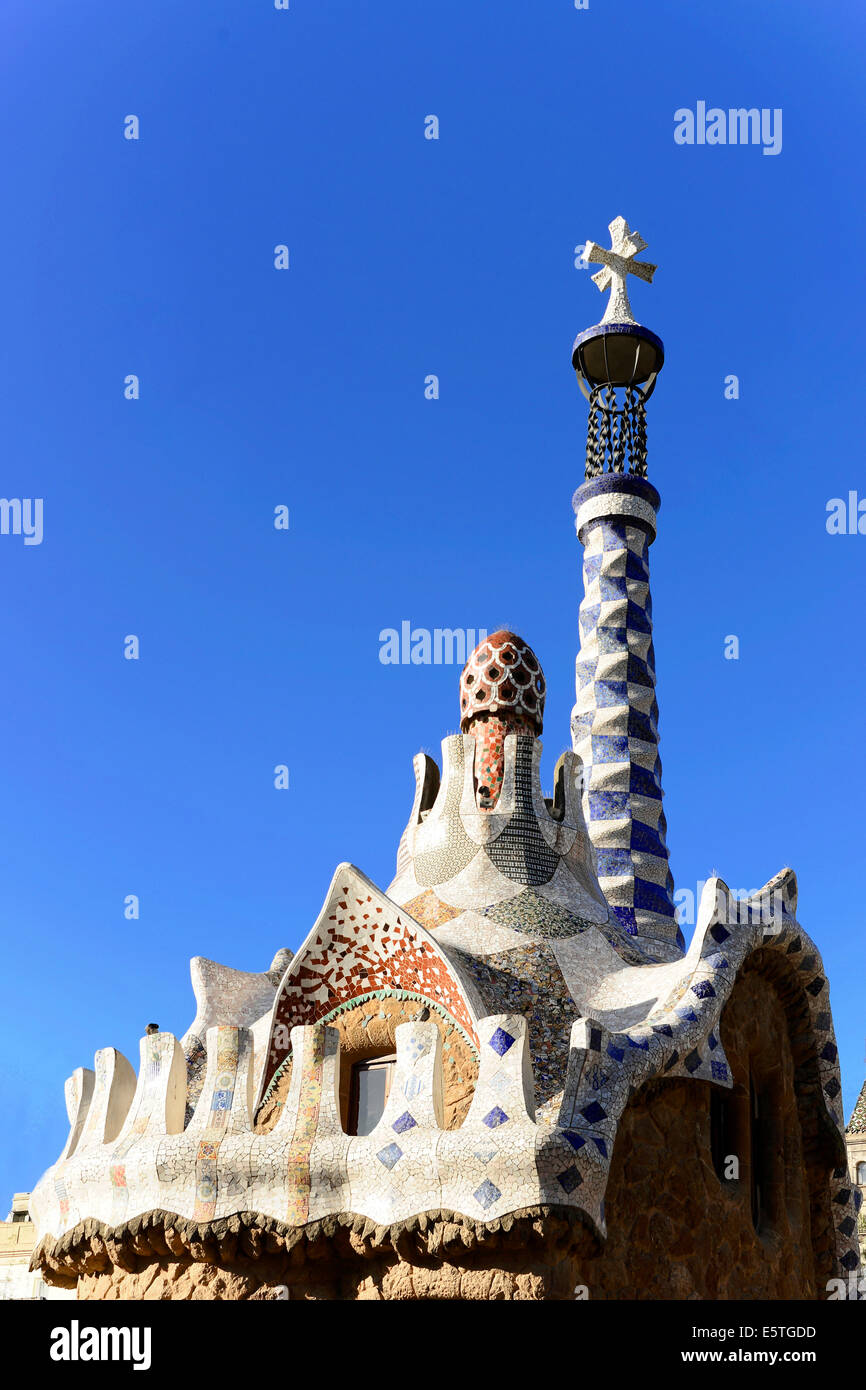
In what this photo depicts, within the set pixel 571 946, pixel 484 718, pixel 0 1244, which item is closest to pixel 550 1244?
pixel 571 946

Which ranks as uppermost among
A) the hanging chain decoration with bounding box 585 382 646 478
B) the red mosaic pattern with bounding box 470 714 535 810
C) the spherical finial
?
the hanging chain decoration with bounding box 585 382 646 478

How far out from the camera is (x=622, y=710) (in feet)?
40.1

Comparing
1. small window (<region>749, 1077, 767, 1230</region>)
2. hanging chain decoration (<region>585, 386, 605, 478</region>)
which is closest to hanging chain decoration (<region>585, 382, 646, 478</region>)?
hanging chain decoration (<region>585, 386, 605, 478</region>)

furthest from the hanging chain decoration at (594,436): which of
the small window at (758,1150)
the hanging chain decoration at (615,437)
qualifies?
the small window at (758,1150)

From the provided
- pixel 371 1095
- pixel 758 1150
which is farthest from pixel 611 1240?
pixel 758 1150

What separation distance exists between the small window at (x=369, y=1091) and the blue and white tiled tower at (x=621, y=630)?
353cm

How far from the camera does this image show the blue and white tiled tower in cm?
1163

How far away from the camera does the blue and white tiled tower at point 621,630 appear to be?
11.6 metres

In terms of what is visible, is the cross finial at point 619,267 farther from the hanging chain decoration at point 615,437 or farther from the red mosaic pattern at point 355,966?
the red mosaic pattern at point 355,966

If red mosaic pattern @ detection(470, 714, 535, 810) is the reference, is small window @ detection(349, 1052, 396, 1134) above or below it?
below

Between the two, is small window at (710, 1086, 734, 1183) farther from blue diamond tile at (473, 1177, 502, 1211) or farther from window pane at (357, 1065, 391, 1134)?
blue diamond tile at (473, 1177, 502, 1211)

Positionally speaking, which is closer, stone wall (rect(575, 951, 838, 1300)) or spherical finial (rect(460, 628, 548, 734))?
stone wall (rect(575, 951, 838, 1300))

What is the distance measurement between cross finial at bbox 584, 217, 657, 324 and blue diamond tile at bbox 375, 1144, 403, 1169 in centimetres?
975
